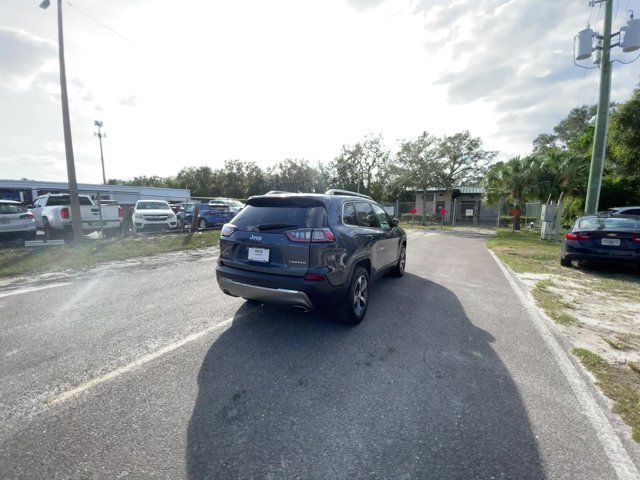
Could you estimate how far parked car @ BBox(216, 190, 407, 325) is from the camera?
137 inches

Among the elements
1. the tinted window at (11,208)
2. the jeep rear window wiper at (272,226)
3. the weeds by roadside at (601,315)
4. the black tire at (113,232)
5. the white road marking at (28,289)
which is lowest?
the weeds by roadside at (601,315)

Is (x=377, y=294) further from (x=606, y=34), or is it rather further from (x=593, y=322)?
(x=606, y=34)

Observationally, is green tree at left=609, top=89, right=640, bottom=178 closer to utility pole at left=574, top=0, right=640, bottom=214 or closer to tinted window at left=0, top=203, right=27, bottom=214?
utility pole at left=574, top=0, right=640, bottom=214

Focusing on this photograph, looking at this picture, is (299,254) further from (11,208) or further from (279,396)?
(11,208)

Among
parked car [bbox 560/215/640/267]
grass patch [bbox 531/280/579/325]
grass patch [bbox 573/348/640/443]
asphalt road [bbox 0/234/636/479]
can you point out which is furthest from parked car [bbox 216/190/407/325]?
parked car [bbox 560/215/640/267]

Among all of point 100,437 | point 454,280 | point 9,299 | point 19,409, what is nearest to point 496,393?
point 100,437

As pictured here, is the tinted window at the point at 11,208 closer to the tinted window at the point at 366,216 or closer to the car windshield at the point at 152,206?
the car windshield at the point at 152,206

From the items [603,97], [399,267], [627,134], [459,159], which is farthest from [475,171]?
[399,267]

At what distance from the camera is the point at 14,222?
970 centimetres

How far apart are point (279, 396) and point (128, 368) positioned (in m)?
1.59

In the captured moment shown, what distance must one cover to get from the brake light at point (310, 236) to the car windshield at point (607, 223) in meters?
7.77

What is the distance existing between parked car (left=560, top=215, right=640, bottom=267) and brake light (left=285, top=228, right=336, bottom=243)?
24.6 feet

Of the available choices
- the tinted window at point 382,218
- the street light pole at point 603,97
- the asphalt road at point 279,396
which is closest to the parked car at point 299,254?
the asphalt road at point 279,396

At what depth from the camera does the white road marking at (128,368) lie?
98.5 inches
